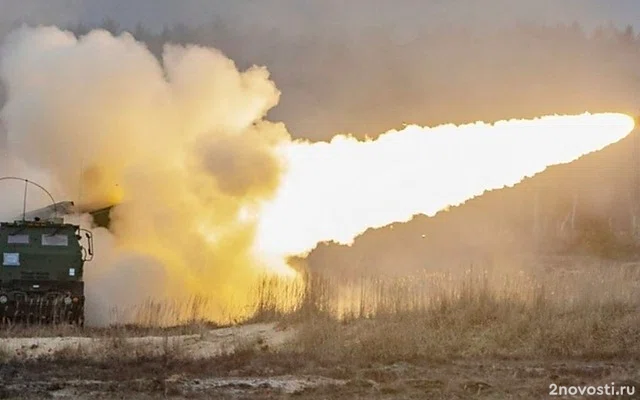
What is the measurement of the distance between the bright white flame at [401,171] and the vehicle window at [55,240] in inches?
171

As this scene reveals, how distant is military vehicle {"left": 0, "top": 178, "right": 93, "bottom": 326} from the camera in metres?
18.2

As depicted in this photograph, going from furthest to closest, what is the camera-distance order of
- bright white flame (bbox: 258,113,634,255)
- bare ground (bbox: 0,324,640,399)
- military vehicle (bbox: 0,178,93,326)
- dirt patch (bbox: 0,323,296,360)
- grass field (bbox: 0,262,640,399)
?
bright white flame (bbox: 258,113,634,255) < military vehicle (bbox: 0,178,93,326) < dirt patch (bbox: 0,323,296,360) < grass field (bbox: 0,262,640,399) < bare ground (bbox: 0,324,640,399)

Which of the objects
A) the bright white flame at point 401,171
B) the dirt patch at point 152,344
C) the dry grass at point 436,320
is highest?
the bright white flame at point 401,171

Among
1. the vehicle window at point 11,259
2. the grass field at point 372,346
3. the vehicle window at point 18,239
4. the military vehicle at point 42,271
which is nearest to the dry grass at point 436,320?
the grass field at point 372,346

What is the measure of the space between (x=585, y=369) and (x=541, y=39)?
1464 inches

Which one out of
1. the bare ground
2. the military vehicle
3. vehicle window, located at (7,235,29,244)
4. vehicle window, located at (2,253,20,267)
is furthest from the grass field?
vehicle window, located at (7,235,29,244)

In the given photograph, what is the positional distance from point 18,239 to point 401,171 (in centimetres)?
774

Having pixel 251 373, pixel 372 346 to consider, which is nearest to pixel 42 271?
pixel 251 373

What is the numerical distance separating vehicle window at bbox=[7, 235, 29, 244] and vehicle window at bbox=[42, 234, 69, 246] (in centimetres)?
32

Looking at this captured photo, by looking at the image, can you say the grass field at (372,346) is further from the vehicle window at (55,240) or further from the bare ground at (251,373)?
the vehicle window at (55,240)

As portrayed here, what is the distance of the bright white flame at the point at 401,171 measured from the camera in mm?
19812

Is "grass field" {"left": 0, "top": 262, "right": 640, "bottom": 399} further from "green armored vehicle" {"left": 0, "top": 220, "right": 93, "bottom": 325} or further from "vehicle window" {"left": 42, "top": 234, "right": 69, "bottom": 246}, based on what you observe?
"vehicle window" {"left": 42, "top": 234, "right": 69, "bottom": 246}

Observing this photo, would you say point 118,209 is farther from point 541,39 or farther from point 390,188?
point 541,39

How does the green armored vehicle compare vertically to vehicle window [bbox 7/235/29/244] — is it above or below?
below
